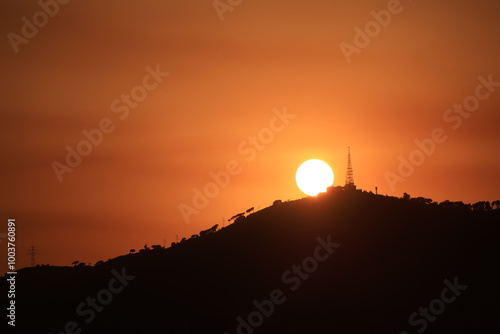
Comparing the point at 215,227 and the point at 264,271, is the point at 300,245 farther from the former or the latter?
the point at 215,227

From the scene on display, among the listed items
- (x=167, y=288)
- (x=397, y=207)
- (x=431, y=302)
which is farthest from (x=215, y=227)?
(x=431, y=302)

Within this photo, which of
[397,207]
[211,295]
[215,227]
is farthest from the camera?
[215,227]

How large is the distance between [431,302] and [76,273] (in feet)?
192

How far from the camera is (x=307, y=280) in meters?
134

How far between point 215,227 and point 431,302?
4322 cm

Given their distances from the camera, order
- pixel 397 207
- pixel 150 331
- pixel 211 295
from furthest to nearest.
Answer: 1. pixel 397 207
2. pixel 211 295
3. pixel 150 331

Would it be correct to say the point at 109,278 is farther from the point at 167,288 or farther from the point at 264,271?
the point at 264,271

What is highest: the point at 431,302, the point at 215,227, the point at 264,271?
the point at 215,227

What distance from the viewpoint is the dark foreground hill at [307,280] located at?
125 m

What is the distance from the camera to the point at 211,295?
443ft

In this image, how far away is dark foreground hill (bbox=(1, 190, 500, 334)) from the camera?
12512 cm

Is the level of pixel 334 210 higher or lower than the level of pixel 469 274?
higher

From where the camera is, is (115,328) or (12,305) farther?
(12,305)

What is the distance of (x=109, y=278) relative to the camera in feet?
474
